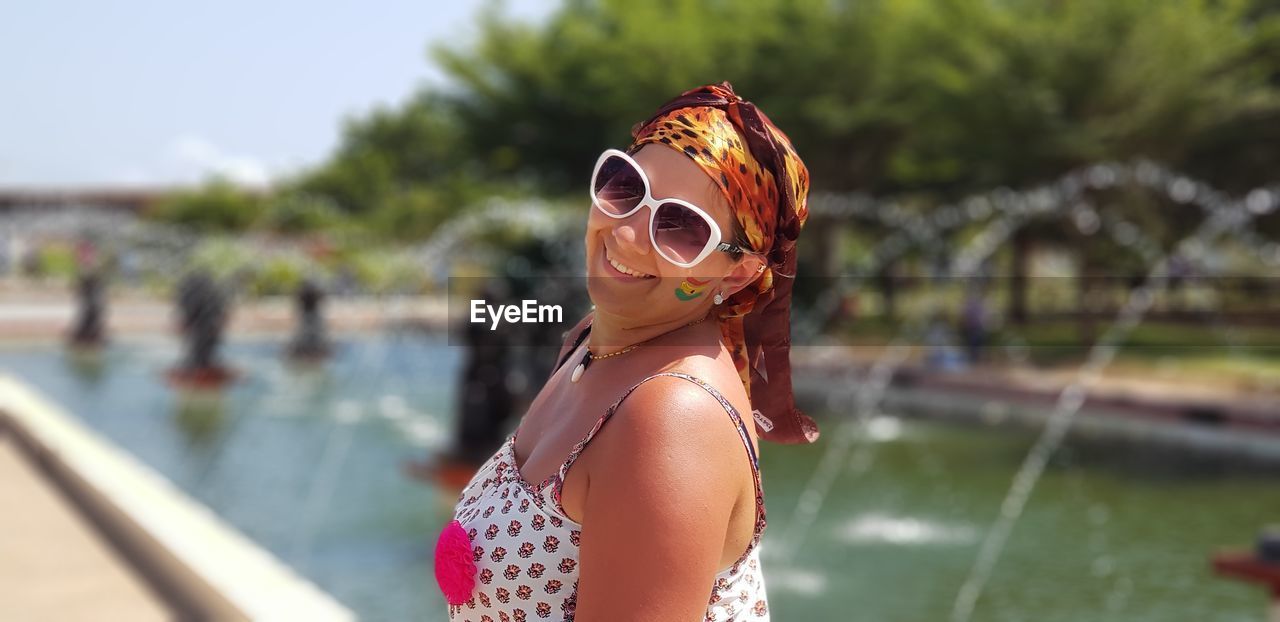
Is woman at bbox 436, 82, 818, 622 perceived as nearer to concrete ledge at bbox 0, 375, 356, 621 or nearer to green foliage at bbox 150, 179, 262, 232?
concrete ledge at bbox 0, 375, 356, 621

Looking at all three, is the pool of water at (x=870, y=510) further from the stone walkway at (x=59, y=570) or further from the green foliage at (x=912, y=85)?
the green foliage at (x=912, y=85)

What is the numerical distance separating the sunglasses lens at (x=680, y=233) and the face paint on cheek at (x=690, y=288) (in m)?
0.04

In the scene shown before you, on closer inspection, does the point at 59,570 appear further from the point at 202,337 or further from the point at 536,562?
the point at 202,337

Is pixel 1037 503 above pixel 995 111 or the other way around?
the other way around

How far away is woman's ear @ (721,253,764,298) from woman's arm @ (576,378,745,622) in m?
0.20

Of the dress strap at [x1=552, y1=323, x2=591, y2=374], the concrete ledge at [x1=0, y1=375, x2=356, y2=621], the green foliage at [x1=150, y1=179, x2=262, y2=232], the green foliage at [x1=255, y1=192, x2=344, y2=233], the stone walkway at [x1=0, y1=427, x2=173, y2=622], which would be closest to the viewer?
the dress strap at [x1=552, y1=323, x2=591, y2=374]

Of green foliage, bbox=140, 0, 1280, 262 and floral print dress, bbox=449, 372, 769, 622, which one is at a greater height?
green foliage, bbox=140, 0, 1280, 262

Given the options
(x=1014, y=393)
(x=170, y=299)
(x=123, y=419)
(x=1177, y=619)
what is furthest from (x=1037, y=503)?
(x=170, y=299)

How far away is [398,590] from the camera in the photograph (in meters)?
7.16

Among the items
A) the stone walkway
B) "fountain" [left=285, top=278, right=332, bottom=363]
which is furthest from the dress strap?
"fountain" [left=285, top=278, right=332, bottom=363]

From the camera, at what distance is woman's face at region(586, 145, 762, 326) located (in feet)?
4.73

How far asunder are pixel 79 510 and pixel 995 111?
17.7m

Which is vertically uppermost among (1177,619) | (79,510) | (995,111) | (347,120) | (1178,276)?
(347,120)

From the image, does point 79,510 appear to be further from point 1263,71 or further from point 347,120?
point 347,120
